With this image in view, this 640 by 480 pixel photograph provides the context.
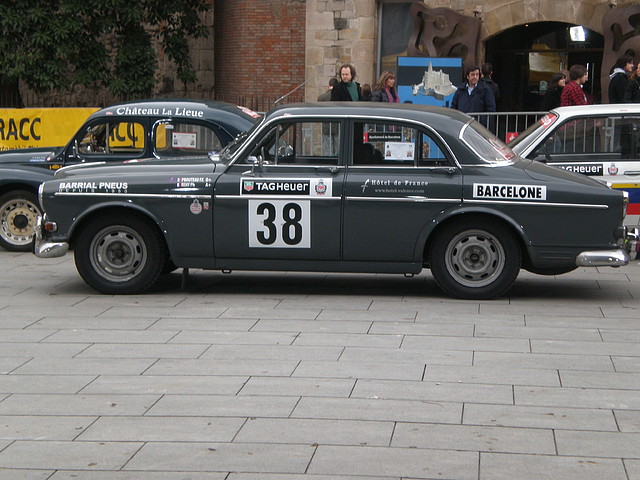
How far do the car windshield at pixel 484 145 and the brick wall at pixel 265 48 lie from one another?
13618 mm

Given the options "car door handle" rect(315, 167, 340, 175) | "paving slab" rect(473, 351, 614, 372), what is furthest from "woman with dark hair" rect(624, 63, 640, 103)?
"paving slab" rect(473, 351, 614, 372)

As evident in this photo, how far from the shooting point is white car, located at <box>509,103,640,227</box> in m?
11.6

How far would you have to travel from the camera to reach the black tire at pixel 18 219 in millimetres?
12648

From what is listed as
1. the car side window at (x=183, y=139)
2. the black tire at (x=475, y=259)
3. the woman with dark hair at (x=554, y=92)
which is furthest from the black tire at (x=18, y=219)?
the woman with dark hair at (x=554, y=92)

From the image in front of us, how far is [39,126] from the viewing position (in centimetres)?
1633

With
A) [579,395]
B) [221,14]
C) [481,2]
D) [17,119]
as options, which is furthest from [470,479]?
[221,14]

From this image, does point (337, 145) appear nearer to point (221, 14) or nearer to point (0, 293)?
point (0, 293)

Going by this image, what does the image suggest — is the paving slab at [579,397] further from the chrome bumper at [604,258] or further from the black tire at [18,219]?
the black tire at [18,219]

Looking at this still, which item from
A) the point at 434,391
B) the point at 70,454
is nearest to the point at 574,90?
the point at 434,391

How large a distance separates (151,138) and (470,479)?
801cm

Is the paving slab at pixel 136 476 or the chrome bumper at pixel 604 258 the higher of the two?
the chrome bumper at pixel 604 258

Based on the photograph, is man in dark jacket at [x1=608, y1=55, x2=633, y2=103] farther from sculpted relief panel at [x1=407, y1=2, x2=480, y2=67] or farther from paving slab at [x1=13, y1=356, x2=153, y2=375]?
paving slab at [x1=13, y1=356, x2=153, y2=375]

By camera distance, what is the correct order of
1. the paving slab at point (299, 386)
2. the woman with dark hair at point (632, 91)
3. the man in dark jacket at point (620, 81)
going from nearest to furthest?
the paving slab at point (299, 386) → the woman with dark hair at point (632, 91) → the man in dark jacket at point (620, 81)

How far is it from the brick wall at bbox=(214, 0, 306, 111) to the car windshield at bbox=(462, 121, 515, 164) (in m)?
13.6
